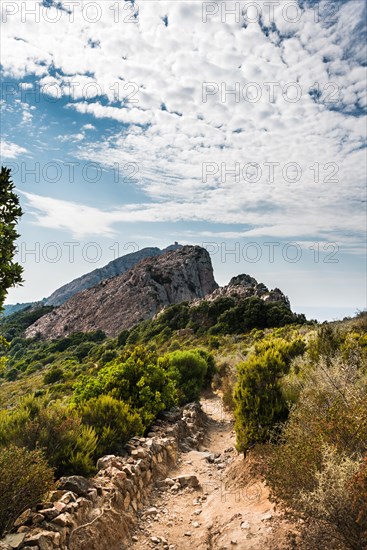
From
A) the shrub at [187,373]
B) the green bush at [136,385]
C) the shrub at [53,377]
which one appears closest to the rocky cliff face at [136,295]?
the shrub at [53,377]

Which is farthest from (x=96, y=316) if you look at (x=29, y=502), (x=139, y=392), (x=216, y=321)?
(x=29, y=502)

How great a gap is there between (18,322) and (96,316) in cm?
3049

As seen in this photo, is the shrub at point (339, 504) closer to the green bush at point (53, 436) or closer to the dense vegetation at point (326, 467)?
the dense vegetation at point (326, 467)

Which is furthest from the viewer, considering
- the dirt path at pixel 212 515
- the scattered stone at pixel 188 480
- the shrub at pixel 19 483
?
the scattered stone at pixel 188 480

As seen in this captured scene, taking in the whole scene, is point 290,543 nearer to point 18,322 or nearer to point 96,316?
point 96,316

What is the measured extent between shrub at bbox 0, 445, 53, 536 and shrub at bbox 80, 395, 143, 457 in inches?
112

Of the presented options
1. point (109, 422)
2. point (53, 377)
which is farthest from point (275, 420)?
point (53, 377)

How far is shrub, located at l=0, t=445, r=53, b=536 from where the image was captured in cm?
489

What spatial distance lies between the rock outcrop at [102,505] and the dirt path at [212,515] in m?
0.31

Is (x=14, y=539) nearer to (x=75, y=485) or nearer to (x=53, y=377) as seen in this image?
(x=75, y=485)

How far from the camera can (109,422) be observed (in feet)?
28.8

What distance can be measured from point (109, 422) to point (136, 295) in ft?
280

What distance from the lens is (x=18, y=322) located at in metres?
111

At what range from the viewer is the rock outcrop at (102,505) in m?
4.90
